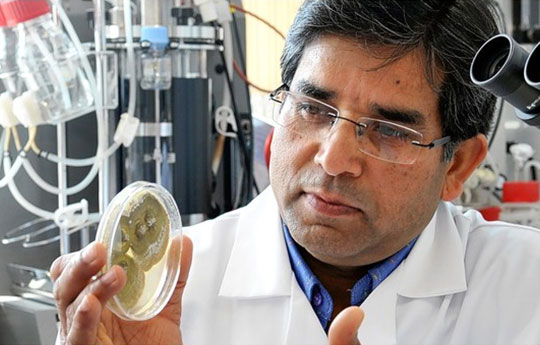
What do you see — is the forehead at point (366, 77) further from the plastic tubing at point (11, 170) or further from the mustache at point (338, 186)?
the plastic tubing at point (11, 170)

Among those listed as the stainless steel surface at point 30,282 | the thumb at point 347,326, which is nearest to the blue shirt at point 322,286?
the thumb at point 347,326

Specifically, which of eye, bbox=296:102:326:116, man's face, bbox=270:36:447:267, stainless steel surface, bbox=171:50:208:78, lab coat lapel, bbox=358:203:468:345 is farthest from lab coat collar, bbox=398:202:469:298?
stainless steel surface, bbox=171:50:208:78

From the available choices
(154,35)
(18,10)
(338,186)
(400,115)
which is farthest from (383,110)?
(18,10)

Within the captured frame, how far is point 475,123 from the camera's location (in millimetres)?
1667

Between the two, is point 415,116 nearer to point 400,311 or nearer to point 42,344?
point 400,311

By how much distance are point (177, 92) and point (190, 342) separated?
2.60 ft

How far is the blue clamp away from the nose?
0.76 m

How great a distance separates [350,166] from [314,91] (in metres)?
0.16

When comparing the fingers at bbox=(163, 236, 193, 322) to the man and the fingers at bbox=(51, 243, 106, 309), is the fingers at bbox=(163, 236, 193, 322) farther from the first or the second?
the fingers at bbox=(51, 243, 106, 309)

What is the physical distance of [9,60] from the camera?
200 centimetres

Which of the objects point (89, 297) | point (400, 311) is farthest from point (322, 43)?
point (89, 297)

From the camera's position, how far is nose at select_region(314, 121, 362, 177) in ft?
4.75

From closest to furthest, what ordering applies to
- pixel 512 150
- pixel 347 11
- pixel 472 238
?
pixel 347 11, pixel 472 238, pixel 512 150

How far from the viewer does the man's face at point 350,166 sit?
1.48 meters
